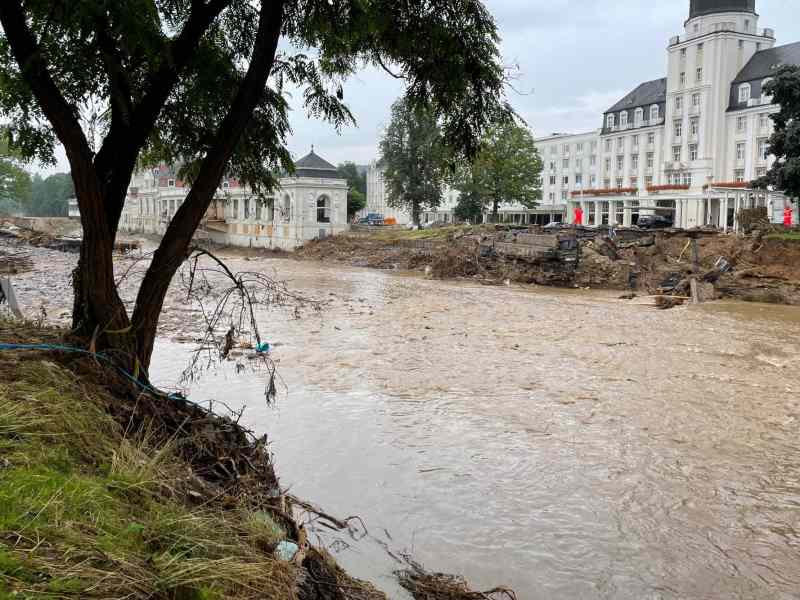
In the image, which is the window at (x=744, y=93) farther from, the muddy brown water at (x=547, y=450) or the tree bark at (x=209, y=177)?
the tree bark at (x=209, y=177)

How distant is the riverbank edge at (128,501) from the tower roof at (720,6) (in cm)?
6689

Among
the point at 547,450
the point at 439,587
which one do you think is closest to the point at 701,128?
the point at 547,450

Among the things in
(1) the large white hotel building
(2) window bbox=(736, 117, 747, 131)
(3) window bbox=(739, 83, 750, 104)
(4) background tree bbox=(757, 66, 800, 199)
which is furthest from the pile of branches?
(3) window bbox=(739, 83, 750, 104)

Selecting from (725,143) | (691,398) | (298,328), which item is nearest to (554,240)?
(298,328)

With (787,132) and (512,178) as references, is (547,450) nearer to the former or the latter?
(787,132)

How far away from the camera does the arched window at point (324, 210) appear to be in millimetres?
68938

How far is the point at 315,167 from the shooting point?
235 ft

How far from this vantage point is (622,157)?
74688 mm

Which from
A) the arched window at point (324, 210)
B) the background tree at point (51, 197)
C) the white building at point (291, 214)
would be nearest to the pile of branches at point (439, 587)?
the white building at point (291, 214)

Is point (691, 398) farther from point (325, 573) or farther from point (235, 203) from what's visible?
point (235, 203)

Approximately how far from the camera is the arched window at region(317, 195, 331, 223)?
68.9 meters

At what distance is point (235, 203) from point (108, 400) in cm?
7495

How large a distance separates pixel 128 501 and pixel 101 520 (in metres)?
0.60

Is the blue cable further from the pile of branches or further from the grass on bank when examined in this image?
the pile of branches
